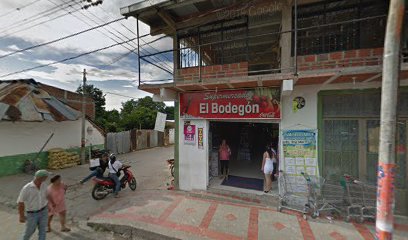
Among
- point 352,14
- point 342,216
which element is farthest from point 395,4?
point 342,216

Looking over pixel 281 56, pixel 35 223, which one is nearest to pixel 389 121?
pixel 281 56

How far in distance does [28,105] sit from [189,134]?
9.13 m

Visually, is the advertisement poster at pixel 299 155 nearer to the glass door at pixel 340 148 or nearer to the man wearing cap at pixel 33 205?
the glass door at pixel 340 148

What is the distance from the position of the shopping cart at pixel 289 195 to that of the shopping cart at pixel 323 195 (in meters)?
0.31

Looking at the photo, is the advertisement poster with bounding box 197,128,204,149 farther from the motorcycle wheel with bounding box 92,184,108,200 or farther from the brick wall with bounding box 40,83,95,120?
the brick wall with bounding box 40,83,95,120

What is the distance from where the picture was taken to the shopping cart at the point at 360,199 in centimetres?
498

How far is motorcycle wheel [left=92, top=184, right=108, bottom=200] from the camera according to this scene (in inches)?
273

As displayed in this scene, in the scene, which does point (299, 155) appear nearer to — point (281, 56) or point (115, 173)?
point (281, 56)

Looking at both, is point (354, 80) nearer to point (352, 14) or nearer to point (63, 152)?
point (352, 14)

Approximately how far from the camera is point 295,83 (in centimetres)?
566

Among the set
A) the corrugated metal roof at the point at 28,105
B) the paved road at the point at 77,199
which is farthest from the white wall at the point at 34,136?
the paved road at the point at 77,199

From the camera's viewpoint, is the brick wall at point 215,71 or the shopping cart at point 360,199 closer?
the shopping cart at point 360,199

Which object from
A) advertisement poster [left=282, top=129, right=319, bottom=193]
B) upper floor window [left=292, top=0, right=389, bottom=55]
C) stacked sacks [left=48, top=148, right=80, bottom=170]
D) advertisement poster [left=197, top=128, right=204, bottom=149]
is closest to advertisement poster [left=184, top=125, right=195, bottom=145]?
advertisement poster [left=197, top=128, right=204, bottom=149]

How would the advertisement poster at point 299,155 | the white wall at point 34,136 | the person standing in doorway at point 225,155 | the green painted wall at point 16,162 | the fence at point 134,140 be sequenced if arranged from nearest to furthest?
1. the advertisement poster at point 299,155
2. the person standing in doorway at point 225,155
3. the green painted wall at point 16,162
4. the white wall at point 34,136
5. the fence at point 134,140
